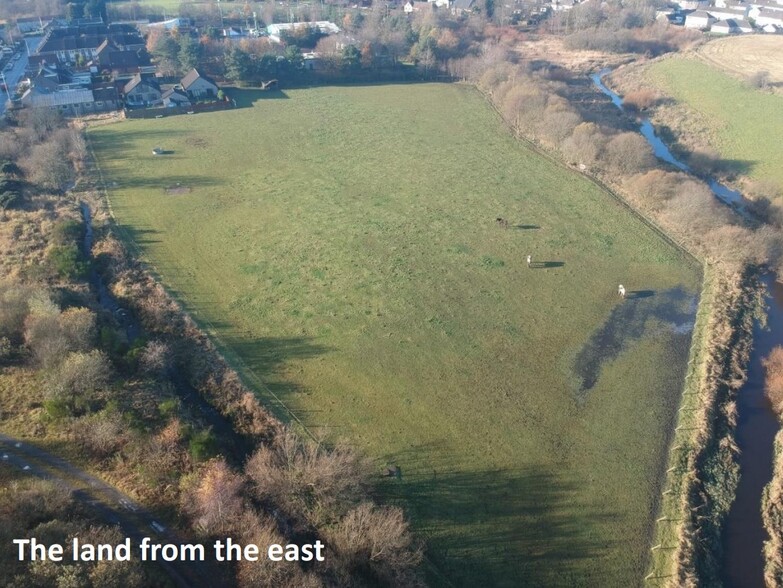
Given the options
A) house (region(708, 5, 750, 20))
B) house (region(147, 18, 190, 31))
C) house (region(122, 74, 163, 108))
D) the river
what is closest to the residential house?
house (region(122, 74, 163, 108))

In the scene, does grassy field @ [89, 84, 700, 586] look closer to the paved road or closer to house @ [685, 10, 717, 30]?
the paved road

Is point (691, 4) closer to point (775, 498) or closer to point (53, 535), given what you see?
point (775, 498)

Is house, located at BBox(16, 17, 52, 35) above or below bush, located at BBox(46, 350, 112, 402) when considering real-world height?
above

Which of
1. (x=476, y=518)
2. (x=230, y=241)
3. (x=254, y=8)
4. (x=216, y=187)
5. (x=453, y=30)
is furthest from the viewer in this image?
(x=254, y=8)

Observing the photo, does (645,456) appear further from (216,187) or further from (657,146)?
(657,146)

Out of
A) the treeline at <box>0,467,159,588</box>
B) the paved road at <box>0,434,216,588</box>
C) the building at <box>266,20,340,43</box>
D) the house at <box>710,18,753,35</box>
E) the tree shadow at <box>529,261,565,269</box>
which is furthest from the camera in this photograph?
the house at <box>710,18,753,35</box>

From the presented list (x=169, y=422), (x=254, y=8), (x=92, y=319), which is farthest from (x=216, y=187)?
(x=254, y=8)

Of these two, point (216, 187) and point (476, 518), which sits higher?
point (216, 187)
